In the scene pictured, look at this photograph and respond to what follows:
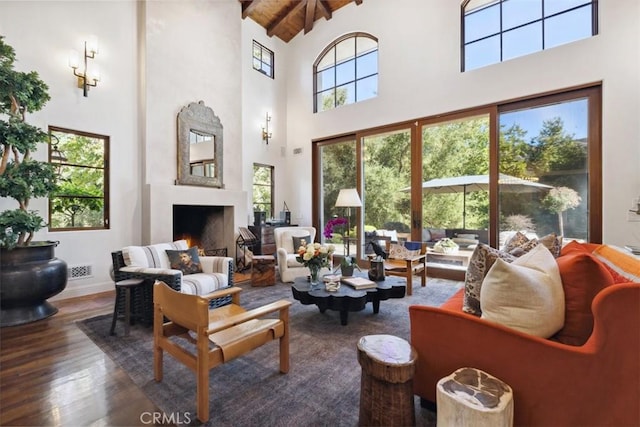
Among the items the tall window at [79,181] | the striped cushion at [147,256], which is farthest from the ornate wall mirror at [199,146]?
the striped cushion at [147,256]

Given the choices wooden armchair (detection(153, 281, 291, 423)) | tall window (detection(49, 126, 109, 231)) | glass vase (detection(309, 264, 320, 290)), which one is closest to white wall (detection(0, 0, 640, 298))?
tall window (detection(49, 126, 109, 231))

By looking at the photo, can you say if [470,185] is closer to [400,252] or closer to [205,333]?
[400,252]

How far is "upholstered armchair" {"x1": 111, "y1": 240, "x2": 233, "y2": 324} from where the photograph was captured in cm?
278

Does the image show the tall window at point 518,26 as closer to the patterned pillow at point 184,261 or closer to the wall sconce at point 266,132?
the wall sconce at point 266,132

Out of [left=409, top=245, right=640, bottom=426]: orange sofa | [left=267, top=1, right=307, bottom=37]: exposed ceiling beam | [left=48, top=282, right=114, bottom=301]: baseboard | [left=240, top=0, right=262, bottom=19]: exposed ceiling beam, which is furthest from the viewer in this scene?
[left=267, top=1, right=307, bottom=37]: exposed ceiling beam

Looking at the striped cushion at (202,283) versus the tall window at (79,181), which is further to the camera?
the tall window at (79,181)

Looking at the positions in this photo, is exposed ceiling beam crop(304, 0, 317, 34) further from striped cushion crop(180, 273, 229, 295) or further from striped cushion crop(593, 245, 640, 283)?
striped cushion crop(593, 245, 640, 283)

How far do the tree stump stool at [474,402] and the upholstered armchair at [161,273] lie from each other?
2423mm

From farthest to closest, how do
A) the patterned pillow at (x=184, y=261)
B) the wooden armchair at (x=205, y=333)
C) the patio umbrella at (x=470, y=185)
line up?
the patio umbrella at (x=470, y=185)
the patterned pillow at (x=184, y=261)
the wooden armchair at (x=205, y=333)

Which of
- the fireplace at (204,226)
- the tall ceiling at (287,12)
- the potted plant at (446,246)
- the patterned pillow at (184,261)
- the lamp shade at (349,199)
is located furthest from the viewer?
the tall ceiling at (287,12)

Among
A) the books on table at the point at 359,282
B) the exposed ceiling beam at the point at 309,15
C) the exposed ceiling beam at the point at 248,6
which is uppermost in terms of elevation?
the exposed ceiling beam at the point at 309,15

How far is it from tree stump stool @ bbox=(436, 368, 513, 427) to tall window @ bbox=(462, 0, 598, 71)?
15.8 ft

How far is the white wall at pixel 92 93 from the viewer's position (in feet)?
11.4

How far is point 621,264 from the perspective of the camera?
59.7 inches
